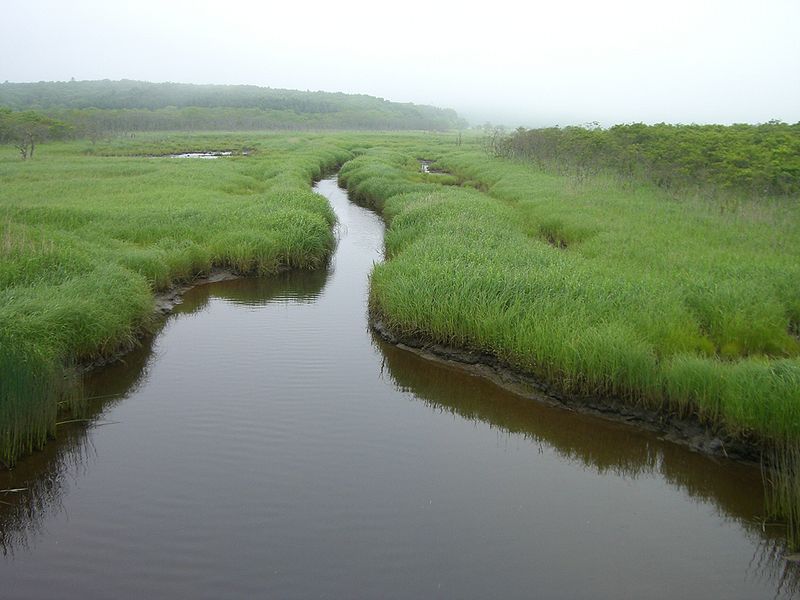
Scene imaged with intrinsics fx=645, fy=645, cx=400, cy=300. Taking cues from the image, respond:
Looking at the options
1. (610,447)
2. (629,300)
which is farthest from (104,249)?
(610,447)

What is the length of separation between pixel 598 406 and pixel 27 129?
54.8m

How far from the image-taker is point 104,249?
583 inches

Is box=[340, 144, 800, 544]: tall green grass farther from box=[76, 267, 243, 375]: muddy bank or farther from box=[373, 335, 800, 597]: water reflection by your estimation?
box=[76, 267, 243, 375]: muddy bank

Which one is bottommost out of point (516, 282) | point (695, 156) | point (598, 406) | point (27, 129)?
point (598, 406)

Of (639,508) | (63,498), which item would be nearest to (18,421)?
(63,498)

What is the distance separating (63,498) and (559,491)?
5481 mm

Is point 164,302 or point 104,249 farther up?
point 104,249

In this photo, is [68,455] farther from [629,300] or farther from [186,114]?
[186,114]

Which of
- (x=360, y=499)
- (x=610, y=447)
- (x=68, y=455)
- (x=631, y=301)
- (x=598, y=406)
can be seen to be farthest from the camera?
(x=631, y=301)

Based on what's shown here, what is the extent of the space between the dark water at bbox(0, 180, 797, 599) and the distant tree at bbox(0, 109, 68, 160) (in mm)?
44457

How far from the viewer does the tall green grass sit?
334 inches

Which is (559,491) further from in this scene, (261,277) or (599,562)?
(261,277)

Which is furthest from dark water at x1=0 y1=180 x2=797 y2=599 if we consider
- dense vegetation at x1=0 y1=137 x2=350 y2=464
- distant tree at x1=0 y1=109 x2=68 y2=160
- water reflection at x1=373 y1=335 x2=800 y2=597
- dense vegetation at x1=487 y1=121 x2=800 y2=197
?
distant tree at x1=0 y1=109 x2=68 y2=160

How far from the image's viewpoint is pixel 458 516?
22.1 ft
